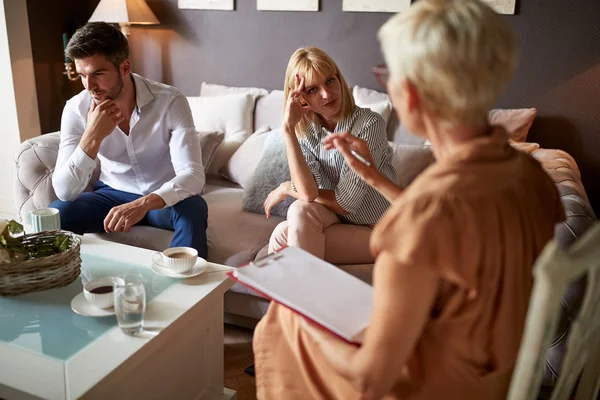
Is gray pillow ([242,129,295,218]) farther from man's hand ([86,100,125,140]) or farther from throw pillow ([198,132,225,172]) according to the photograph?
man's hand ([86,100,125,140])

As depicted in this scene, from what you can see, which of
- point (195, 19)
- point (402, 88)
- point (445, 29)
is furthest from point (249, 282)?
point (195, 19)

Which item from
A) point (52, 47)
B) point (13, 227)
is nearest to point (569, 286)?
point (13, 227)

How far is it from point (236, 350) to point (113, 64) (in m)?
1.20

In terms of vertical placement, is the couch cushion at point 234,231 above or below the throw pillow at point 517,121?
below

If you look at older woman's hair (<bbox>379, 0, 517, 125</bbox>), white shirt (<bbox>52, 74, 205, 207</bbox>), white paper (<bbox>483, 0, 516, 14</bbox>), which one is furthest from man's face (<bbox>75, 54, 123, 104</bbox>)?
white paper (<bbox>483, 0, 516, 14</bbox>)

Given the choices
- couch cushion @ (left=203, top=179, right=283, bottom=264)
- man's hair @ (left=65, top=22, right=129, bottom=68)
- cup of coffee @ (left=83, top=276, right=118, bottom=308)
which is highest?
man's hair @ (left=65, top=22, right=129, bottom=68)

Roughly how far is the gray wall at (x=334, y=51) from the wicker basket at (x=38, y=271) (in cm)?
190

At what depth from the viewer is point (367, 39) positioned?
290cm

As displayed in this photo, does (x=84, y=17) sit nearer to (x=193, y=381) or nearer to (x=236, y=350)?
(x=236, y=350)

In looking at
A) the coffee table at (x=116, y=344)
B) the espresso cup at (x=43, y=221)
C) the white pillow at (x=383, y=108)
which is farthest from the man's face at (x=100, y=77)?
the white pillow at (x=383, y=108)

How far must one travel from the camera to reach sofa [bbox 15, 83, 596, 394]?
187 cm

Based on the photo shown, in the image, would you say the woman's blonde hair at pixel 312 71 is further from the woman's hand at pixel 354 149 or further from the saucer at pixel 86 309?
the saucer at pixel 86 309

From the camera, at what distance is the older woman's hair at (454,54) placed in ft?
2.42

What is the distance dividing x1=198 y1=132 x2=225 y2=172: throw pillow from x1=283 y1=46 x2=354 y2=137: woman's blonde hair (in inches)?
33.6
